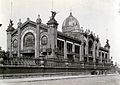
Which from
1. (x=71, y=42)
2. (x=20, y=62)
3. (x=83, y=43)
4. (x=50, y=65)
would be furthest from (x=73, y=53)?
(x=20, y=62)

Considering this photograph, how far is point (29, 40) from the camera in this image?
57281 mm

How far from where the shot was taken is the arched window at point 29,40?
186 ft

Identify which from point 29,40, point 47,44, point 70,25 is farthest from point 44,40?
point 70,25

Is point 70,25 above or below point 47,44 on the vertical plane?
above

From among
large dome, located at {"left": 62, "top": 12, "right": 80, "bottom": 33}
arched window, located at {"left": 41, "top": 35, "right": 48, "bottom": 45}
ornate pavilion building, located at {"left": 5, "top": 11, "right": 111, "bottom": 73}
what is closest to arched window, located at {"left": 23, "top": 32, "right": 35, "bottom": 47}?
ornate pavilion building, located at {"left": 5, "top": 11, "right": 111, "bottom": 73}

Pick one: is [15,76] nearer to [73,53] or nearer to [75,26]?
[73,53]

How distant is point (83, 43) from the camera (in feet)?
233

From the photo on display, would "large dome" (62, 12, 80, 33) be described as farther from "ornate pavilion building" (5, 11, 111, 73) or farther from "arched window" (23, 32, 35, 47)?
"arched window" (23, 32, 35, 47)

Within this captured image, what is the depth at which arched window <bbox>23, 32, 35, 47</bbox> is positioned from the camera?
5666 cm

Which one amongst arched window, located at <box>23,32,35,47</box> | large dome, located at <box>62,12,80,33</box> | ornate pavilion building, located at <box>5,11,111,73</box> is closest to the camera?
ornate pavilion building, located at <box>5,11,111,73</box>

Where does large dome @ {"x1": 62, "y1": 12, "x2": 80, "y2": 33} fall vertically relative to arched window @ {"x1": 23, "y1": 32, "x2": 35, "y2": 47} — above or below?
above

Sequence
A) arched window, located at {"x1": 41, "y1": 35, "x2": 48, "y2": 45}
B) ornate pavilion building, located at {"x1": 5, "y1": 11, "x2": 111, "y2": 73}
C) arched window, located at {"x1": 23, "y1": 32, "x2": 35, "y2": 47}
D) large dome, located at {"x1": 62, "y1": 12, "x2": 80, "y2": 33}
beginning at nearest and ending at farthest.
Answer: ornate pavilion building, located at {"x1": 5, "y1": 11, "x2": 111, "y2": 73} → arched window, located at {"x1": 41, "y1": 35, "x2": 48, "y2": 45} → arched window, located at {"x1": 23, "y1": 32, "x2": 35, "y2": 47} → large dome, located at {"x1": 62, "y1": 12, "x2": 80, "y2": 33}

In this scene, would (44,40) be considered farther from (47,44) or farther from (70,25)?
(70,25)

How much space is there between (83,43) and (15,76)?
43652 mm
